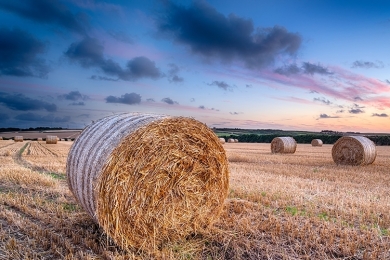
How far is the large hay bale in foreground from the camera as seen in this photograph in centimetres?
448

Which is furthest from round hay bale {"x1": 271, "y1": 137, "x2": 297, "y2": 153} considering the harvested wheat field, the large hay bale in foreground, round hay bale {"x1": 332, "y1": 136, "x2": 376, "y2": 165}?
the large hay bale in foreground

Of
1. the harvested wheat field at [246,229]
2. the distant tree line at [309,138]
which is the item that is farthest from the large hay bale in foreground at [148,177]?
the distant tree line at [309,138]

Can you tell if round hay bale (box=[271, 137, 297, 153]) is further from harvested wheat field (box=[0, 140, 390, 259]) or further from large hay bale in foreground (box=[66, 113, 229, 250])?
large hay bale in foreground (box=[66, 113, 229, 250])

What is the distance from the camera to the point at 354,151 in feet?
50.1

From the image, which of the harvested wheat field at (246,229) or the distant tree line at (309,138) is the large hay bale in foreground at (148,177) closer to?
the harvested wheat field at (246,229)

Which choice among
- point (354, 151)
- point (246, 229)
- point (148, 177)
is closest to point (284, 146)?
point (354, 151)

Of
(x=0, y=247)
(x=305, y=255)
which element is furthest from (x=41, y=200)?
(x=305, y=255)

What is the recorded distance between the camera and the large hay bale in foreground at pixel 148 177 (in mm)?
4480

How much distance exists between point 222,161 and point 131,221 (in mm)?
Answer: 1727

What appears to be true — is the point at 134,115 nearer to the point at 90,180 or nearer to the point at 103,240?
the point at 90,180

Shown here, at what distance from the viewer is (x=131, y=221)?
4.65 metres

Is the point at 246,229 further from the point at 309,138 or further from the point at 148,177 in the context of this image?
the point at 309,138

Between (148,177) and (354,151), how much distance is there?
13.0 m

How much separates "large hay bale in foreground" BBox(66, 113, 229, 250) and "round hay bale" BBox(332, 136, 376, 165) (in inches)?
452
